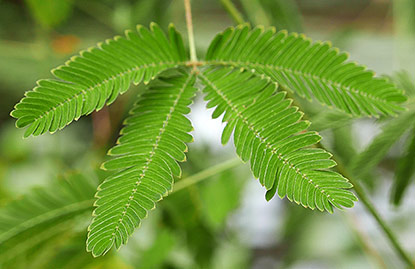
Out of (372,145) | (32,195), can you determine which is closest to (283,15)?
(372,145)

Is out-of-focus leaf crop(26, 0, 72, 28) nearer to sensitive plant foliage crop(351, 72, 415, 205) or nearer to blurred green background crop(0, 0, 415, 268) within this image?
blurred green background crop(0, 0, 415, 268)

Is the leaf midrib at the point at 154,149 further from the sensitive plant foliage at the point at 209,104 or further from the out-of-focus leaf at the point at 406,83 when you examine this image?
the out-of-focus leaf at the point at 406,83

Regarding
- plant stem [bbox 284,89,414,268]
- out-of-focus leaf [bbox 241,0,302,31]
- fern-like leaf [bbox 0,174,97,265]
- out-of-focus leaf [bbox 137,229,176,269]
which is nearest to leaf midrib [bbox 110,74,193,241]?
plant stem [bbox 284,89,414,268]

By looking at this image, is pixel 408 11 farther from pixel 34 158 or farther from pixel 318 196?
pixel 34 158

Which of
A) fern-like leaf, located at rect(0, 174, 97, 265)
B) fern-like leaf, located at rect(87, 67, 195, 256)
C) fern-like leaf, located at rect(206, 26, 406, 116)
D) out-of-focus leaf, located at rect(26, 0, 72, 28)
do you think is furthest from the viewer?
out-of-focus leaf, located at rect(26, 0, 72, 28)

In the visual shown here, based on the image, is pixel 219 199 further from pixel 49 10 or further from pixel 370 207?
pixel 49 10

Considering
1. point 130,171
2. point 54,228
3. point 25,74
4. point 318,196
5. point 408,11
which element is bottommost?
point 318,196
